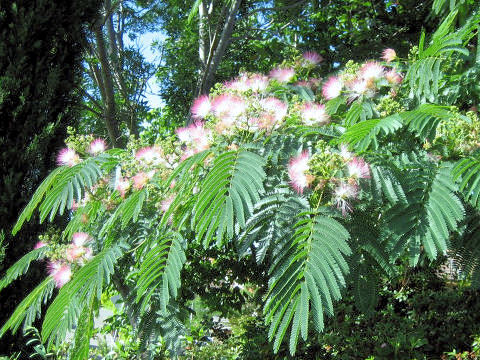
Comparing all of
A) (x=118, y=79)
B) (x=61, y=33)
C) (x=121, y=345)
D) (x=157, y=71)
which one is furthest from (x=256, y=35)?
(x=121, y=345)

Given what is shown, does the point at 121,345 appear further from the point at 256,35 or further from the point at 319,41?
the point at 256,35

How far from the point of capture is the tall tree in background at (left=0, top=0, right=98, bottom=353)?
378cm

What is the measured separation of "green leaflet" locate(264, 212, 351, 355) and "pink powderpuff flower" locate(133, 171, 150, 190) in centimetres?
88

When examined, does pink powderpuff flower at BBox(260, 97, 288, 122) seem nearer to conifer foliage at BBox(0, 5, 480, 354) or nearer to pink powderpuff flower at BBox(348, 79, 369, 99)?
conifer foliage at BBox(0, 5, 480, 354)

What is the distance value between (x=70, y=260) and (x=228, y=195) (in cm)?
112

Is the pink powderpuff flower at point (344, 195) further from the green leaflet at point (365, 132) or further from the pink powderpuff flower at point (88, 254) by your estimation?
the pink powderpuff flower at point (88, 254)

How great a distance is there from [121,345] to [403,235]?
9.38ft

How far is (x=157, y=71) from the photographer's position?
8195 mm

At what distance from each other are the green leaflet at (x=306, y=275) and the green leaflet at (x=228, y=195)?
0.21 metres

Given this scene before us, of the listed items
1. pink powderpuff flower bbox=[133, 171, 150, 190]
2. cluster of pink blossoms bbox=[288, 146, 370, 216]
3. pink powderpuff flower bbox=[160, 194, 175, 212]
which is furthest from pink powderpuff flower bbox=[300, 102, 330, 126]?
pink powderpuff flower bbox=[133, 171, 150, 190]

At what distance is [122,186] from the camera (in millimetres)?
2516

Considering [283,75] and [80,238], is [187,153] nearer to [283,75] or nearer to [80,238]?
[80,238]

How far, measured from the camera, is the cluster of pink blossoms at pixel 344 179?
5.89ft

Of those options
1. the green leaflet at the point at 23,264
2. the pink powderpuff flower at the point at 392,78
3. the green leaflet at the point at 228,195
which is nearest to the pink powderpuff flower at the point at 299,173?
the green leaflet at the point at 228,195
